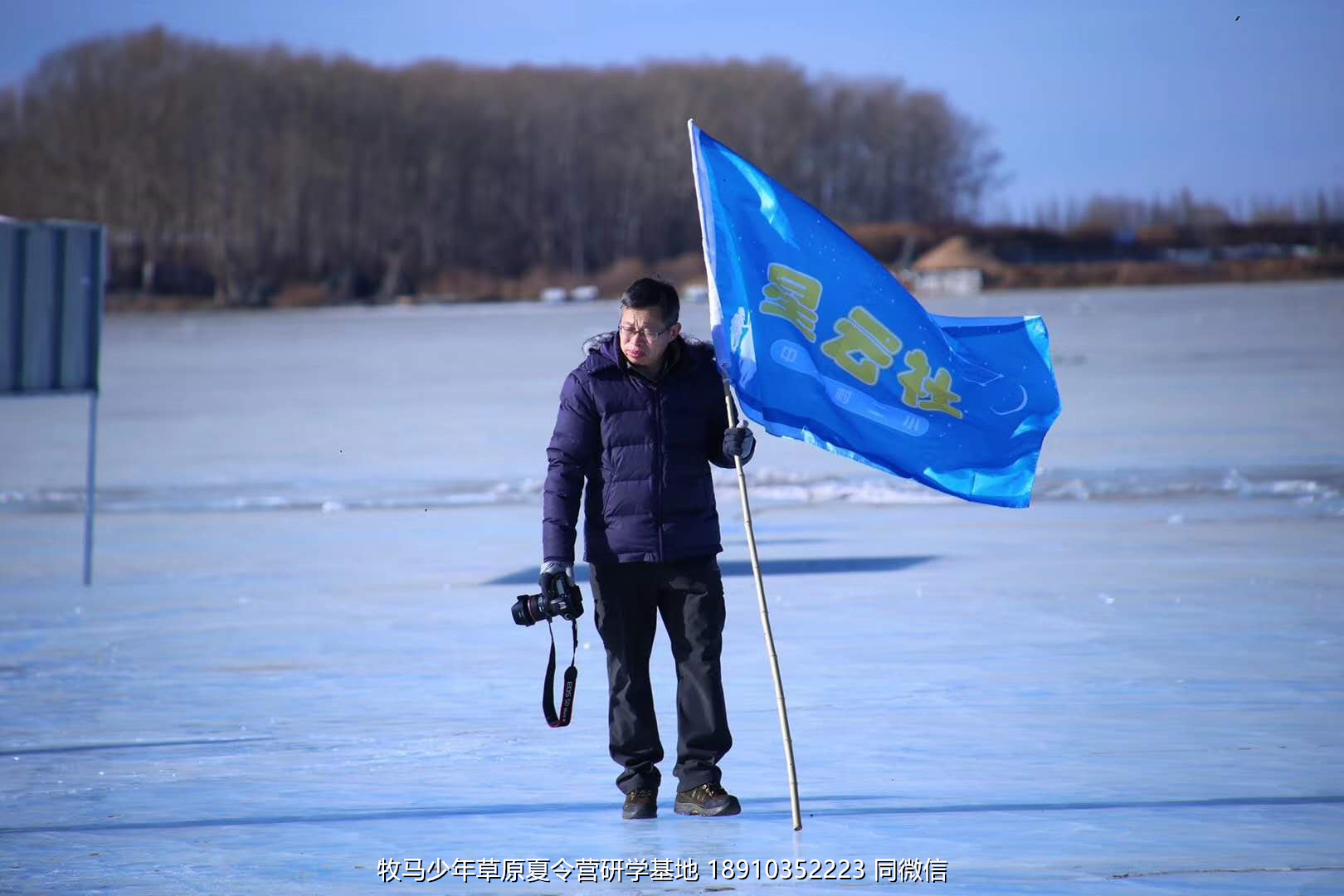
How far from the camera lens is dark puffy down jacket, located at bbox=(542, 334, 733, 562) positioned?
5.35 meters

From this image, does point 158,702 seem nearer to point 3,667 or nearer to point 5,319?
point 3,667

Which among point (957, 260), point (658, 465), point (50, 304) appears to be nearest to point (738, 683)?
point (658, 465)

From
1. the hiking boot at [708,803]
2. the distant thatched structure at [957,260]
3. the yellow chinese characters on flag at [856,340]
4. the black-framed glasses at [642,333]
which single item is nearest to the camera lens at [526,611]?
the hiking boot at [708,803]

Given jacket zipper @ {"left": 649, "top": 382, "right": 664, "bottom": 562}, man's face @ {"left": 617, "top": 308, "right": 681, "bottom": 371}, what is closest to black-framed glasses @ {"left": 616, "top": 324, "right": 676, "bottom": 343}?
man's face @ {"left": 617, "top": 308, "right": 681, "bottom": 371}

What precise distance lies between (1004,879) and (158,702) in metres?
3.81

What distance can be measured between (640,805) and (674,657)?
0.41 meters

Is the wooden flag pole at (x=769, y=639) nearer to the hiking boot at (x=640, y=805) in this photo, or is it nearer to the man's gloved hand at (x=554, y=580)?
the hiking boot at (x=640, y=805)

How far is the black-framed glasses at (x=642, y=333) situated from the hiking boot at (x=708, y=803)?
4.01 feet

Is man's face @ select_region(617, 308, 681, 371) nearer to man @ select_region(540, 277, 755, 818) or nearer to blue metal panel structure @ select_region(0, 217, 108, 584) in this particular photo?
man @ select_region(540, 277, 755, 818)

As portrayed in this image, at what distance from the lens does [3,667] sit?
815 cm

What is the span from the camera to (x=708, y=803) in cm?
535

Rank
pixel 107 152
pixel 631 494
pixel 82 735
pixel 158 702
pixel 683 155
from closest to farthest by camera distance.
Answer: pixel 631 494 < pixel 82 735 < pixel 158 702 < pixel 107 152 < pixel 683 155

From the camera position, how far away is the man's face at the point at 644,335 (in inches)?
207

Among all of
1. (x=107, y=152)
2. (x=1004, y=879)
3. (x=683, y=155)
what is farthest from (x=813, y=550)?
(x=683, y=155)
